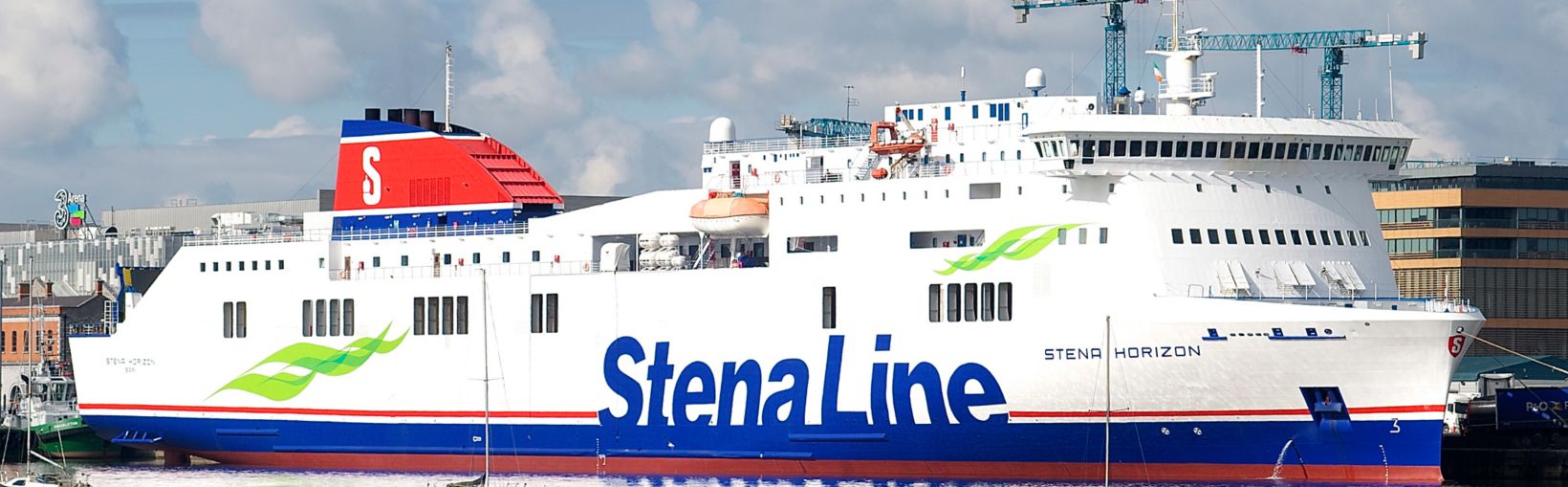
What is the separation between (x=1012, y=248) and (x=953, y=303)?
1395 mm

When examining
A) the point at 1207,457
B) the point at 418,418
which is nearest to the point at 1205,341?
the point at 1207,457

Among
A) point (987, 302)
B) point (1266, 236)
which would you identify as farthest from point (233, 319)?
point (1266, 236)

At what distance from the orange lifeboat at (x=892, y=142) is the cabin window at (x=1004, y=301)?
14.8 feet

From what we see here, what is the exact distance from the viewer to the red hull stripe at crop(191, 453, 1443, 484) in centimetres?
3812

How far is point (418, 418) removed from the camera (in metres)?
45.5

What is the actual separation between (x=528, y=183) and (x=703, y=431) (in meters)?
8.72

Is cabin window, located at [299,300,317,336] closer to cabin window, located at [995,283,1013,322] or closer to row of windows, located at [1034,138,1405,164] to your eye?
cabin window, located at [995,283,1013,322]

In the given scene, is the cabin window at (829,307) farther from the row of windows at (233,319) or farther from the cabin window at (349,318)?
the row of windows at (233,319)

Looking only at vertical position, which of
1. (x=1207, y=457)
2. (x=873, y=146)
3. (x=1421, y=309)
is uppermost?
(x=873, y=146)

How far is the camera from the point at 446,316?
45.3m

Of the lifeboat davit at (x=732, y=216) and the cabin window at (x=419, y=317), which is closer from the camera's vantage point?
the lifeboat davit at (x=732, y=216)

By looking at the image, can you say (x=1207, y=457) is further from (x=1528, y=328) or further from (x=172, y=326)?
(x=1528, y=328)

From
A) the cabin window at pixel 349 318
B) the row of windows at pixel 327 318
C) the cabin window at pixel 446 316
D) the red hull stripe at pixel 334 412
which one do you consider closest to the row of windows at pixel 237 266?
the row of windows at pixel 327 318

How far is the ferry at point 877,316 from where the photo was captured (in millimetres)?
38000
